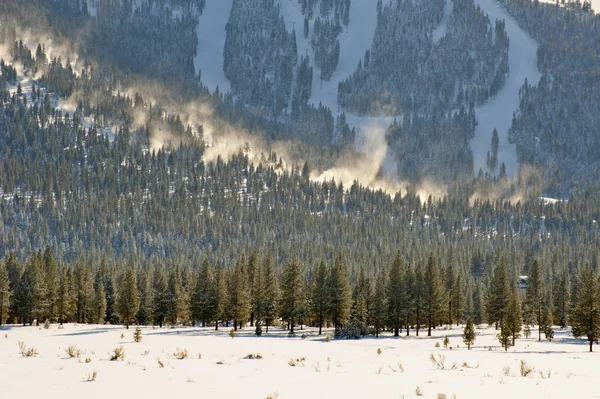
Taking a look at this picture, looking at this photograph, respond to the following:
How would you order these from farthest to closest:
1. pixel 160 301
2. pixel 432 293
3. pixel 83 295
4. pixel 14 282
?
pixel 83 295 → pixel 14 282 → pixel 160 301 → pixel 432 293

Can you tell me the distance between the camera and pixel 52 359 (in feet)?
80.4

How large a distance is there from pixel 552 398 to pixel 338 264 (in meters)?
64.0

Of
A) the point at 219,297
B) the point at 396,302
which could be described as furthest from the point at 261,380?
the point at 219,297

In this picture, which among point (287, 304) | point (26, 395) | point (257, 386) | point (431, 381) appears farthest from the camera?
point (287, 304)

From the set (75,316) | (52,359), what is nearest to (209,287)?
(75,316)

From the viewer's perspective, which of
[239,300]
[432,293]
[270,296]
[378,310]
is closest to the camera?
[378,310]

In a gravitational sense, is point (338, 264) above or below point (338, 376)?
above

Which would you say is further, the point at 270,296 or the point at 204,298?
the point at 204,298

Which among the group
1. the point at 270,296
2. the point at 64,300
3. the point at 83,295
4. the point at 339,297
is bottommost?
the point at 64,300

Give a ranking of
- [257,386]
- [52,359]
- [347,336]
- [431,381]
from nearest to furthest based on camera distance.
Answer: [257,386] → [431,381] → [52,359] → [347,336]

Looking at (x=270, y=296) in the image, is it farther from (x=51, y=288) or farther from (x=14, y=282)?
(x=14, y=282)

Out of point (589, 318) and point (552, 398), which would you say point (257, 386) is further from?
point (589, 318)

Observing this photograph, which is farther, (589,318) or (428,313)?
(428,313)

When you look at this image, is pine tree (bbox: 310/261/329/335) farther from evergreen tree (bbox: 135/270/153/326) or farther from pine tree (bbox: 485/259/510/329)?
evergreen tree (bbox: 135/270/153/326)
